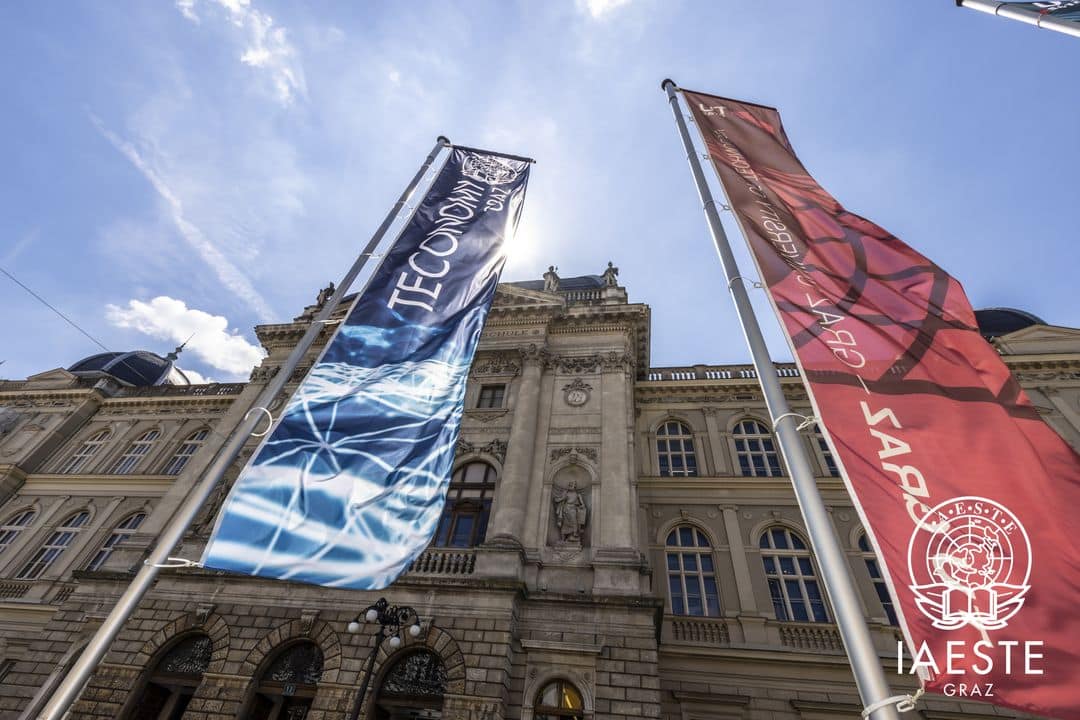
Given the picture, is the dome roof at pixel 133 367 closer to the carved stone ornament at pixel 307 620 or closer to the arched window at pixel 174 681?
the arched window at pixel 174 681

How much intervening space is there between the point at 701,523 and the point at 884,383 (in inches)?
608

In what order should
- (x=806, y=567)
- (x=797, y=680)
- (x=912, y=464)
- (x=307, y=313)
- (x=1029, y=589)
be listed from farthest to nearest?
1. (x=307, y=313)
2. (x=806, y=567)
3. (x=797, y=680)
4. (x=912, y=464)
5. (x=1029, y=589)

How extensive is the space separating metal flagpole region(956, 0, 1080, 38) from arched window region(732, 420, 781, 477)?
1571cm

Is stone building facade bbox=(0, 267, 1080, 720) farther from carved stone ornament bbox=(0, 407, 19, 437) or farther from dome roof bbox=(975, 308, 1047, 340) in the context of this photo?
carved stone ornament bbox=(0, 407, 19, 437)

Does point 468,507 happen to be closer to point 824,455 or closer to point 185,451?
point 824,455

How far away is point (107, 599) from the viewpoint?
58.3ft

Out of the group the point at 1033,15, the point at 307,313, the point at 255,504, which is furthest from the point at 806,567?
the point at 307,313

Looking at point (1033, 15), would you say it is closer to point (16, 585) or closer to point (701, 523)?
point (701, 523)

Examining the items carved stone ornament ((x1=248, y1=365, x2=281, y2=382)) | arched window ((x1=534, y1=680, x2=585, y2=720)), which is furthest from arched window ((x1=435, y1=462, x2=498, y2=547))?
carved stone ornament ((x1=248, y1=365, x2=281, y2=382))

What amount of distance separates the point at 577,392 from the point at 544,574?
25.0 ft

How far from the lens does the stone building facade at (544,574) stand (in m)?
13.9

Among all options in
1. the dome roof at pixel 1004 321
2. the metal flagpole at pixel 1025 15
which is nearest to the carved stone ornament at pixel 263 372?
the metal flagpole at pixel 1025 15

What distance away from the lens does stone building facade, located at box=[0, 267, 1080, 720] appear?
13.9 metres

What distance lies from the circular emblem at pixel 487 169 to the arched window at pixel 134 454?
89.4ft
